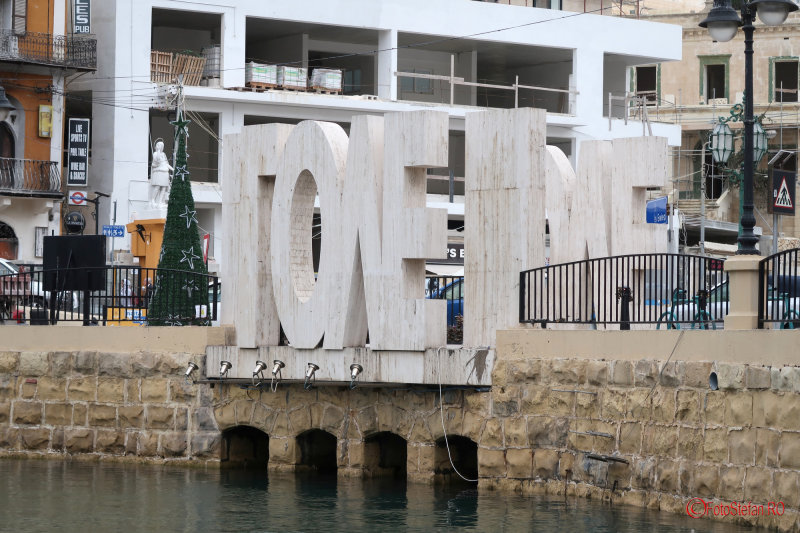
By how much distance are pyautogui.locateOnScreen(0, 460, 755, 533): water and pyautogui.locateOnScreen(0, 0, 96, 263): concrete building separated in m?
22.3

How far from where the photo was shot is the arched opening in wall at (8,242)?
4131 centimetres

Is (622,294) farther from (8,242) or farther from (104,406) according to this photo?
(8,242)

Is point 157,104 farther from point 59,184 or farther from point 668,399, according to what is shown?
point 668,399

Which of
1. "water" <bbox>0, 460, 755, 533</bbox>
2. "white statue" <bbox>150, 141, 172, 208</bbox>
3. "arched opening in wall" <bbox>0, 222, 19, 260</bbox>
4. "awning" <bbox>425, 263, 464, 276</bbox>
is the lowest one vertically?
"water" <bbox>0, 460, 755, 533</bbox>

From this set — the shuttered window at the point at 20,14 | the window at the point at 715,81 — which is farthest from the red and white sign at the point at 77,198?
the window at the point at 715,81

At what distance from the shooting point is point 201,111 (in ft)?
138

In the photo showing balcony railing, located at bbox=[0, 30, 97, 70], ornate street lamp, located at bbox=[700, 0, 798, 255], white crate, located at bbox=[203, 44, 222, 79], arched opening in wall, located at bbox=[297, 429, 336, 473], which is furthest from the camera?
white crate, located at bbox=[203, 44, 222, 79]

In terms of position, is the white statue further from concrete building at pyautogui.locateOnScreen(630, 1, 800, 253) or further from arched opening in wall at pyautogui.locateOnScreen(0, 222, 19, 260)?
concrete building at pyautogui.locateOnScreen(630, 1, 800, 253)

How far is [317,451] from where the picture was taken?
20.4 m

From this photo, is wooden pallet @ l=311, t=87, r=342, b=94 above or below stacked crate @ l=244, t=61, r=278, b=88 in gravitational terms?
below

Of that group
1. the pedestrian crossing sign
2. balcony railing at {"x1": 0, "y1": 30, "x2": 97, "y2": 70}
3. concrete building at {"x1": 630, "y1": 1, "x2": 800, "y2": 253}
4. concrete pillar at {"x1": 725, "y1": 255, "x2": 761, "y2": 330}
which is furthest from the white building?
concrete pillar at {"x1": 725, "y1": 255, "x2": 761, "y2": 330}

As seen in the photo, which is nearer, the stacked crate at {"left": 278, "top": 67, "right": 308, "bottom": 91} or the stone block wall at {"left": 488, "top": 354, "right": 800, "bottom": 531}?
the stone block wall at {"left": 488, "top": 354, "right": 800, "bottom": 531}

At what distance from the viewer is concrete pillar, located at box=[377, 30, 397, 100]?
1759 inches

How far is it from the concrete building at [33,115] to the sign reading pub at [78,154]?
934 mm
